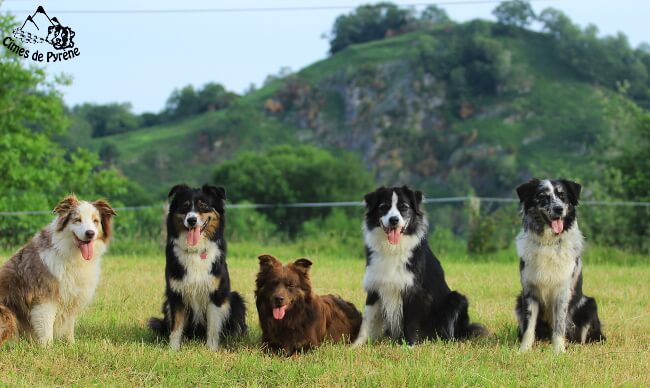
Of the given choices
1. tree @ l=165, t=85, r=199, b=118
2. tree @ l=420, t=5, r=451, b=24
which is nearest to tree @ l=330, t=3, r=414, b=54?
tree @ l=420, t=5, r=451, b=24

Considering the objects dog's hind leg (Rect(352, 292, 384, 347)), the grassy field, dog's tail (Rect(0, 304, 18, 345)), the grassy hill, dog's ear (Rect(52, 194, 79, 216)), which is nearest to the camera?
the grassy field

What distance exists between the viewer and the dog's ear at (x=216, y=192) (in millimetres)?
7523

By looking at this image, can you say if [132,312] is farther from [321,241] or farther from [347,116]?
[347,116]

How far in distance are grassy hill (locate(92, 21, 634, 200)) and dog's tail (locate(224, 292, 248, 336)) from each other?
86255 millimetres

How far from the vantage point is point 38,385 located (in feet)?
19.8

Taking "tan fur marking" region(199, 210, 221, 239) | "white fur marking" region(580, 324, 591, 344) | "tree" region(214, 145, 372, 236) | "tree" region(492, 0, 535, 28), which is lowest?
"white fur marking" region(580, 324, 591, 344)

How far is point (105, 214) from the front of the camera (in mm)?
7613

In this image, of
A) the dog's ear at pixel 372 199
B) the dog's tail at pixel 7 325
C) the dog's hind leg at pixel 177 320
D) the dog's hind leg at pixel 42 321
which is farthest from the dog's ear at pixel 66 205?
the dog's ear at pixel 372 199

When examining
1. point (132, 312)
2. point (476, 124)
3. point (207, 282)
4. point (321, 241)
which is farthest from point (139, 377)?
point (476, 124)

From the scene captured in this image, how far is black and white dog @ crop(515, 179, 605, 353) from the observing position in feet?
24.7

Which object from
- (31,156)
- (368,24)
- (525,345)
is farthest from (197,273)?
(368,24)

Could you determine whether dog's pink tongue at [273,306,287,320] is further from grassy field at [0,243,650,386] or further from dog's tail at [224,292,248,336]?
dog's tail at [224,292,248,336]

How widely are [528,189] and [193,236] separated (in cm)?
326

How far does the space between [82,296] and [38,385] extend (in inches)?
62.6
